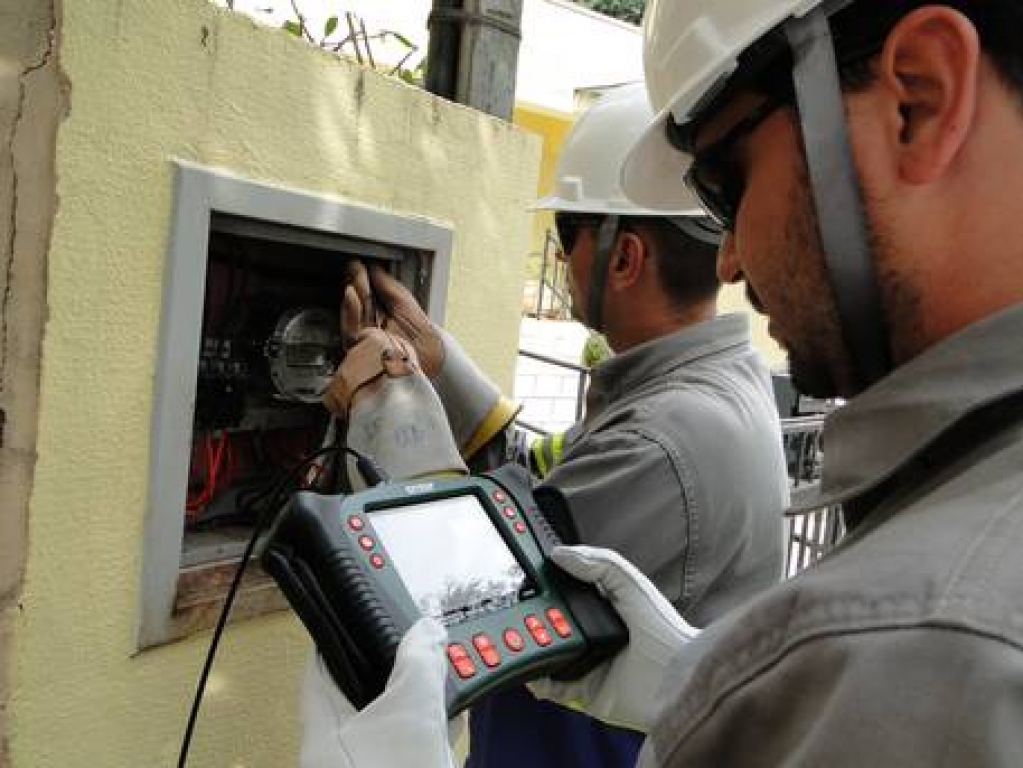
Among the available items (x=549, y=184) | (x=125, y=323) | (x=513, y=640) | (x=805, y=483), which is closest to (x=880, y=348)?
(x=513, y=640)

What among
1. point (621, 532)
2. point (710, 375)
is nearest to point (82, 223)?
point (621, 532)

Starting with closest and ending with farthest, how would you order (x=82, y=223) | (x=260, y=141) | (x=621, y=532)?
(x=82, y=223), (x=621, y=532), (x=260, y=141)

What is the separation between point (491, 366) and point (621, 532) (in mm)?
982

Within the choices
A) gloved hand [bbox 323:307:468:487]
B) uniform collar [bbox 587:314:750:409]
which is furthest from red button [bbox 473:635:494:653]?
uniform collar [bbox 587:314:750:409]

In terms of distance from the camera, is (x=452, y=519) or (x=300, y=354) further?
(x=300, y=354)

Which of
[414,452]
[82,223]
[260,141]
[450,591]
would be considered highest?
[260,141]

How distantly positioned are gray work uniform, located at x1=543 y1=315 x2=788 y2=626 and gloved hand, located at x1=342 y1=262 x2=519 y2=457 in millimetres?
432

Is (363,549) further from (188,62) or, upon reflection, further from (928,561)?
(188,62)

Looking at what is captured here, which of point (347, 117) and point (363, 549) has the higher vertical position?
point (347, 117)

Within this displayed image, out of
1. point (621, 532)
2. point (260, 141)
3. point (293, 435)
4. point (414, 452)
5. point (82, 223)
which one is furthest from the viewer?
point (293, 435)

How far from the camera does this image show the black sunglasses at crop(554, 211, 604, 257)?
2.02m

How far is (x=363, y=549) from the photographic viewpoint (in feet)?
3.69

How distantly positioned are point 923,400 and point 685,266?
3.84 feet

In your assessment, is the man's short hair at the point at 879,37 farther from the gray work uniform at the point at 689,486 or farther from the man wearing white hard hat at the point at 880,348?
the gray work uniform at the point at 689,486
